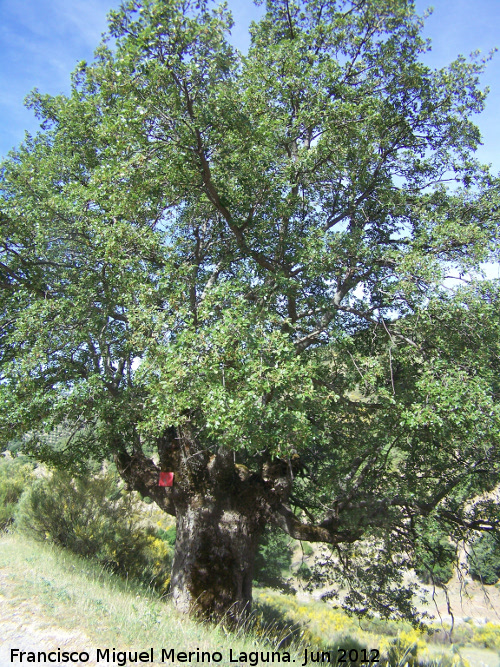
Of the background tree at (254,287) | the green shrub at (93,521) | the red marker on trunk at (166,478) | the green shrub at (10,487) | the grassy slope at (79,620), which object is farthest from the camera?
the green shrub at (10,487)

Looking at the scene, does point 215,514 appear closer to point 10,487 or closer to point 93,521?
point 93,521

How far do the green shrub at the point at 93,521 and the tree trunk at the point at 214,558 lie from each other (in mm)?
2818

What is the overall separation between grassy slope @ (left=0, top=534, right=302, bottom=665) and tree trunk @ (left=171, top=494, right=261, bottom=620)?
1.37 meters

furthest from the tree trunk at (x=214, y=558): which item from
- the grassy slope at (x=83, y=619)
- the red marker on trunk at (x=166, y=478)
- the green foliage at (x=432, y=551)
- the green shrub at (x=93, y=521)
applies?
the green foliage at (x=432, y=551)

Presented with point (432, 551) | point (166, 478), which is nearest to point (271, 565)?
point (432, 551)

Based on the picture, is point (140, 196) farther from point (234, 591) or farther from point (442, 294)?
point (234, 591)

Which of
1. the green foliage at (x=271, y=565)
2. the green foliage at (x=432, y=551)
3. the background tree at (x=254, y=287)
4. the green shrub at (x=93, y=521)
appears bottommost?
the green foliage at (x=271, y=565)

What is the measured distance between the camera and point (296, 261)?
8070 mm

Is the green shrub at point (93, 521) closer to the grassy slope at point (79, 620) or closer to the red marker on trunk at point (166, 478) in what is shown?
the red marker on trunk at point (166, 478)

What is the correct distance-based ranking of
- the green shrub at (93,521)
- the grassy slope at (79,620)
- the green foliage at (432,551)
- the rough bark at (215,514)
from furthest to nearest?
the green shrub at (93,521) → the green foliage at (432,551) → the rough bark at (215,514) → the grassy slope at (79,620)

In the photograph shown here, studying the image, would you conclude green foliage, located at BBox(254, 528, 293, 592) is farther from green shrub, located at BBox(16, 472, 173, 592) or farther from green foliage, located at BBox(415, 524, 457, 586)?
green foliage, located at BBox(415, 524, 457, 586)

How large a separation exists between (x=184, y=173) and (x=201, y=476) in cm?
585

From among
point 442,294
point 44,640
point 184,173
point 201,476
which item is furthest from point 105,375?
point 442,294

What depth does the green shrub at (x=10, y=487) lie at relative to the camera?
479 inches
